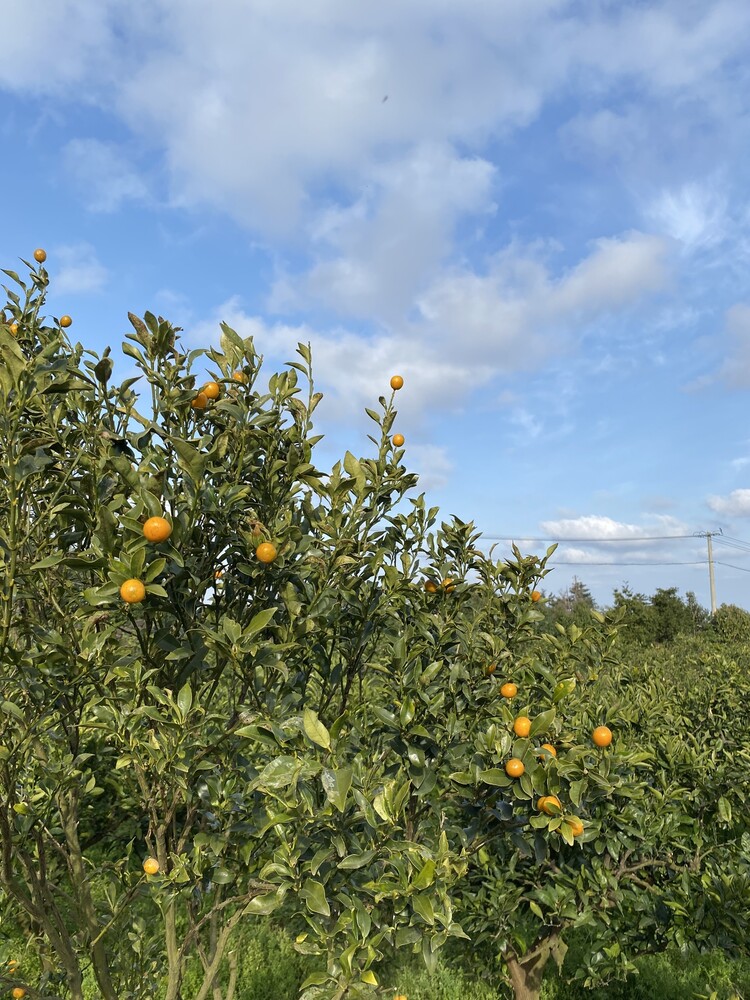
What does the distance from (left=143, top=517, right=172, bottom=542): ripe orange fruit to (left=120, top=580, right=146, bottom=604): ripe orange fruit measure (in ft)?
0.38

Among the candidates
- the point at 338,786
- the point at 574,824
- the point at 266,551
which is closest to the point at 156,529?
the point at 266,551

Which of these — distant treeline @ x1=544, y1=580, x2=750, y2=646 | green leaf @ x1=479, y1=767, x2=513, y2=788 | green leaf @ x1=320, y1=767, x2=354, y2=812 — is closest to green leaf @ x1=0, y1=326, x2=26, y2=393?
green leaf @ x1=320, y1=767, x2=354, y2=812

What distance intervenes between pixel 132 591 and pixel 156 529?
6.3 inches

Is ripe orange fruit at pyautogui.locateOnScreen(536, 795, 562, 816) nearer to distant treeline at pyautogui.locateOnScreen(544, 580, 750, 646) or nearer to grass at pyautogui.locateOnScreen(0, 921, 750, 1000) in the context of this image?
grass at pyautogui.locateOnScreen(0, 921, 750, 1000)

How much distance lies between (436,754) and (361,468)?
1091 mm

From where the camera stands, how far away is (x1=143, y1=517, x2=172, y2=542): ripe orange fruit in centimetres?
169

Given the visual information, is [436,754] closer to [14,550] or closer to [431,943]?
[431,943]

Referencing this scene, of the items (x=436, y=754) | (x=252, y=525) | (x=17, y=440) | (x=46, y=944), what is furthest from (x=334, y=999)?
(x=46, y=944)

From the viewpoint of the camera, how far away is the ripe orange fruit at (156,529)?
169 centimetres

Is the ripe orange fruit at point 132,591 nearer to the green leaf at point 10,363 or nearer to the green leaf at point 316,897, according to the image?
the green leaf at point 10,363

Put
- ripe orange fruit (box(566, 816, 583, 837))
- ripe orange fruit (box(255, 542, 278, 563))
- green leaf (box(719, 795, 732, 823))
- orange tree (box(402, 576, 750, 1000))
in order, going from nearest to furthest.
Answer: ripe orange fruit (box(255, 542, 278, 563)) < ripe orange fruit (box(566, 816, 583, 837)) < orange tree (box(402, 576, 750, 1000)) < green leaf (box(719, 795, 732, 823))

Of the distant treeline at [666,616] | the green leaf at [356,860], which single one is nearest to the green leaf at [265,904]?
the green leaf at [356,860]

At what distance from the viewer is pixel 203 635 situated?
197cm

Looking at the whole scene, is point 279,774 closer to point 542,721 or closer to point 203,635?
point 203,635
